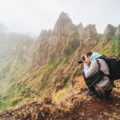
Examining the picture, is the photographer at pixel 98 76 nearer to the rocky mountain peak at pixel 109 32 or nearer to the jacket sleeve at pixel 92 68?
the jacket sleeve at pixel 92 68

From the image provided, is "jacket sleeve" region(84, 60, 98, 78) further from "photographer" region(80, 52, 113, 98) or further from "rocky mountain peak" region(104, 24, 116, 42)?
"rocky mountain peak" region(104, 24, 116, 42)

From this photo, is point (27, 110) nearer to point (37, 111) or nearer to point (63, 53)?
point (37, 111)

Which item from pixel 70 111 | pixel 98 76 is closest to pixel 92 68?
pixel 98 76

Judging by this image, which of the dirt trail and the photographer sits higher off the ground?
the photographer

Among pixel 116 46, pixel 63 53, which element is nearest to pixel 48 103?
pixel 116 46

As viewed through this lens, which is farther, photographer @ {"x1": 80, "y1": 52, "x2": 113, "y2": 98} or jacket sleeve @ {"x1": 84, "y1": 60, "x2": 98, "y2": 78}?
jacket sleeve @ {"x1": 84, "y1": 60, "x2": 98, "y2": 78}

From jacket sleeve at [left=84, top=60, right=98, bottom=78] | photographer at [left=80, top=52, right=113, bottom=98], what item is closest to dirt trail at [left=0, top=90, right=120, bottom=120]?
photographer at [left=80, top=52, right=113, bottom=98]

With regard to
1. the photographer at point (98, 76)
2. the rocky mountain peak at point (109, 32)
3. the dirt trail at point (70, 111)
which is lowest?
the dirt trail at point (70, 111)

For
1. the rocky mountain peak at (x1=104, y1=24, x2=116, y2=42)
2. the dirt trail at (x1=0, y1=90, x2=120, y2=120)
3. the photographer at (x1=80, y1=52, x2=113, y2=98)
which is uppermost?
the rocky mountain peak at (x1=104, y1=24, x2=116, y2=42)

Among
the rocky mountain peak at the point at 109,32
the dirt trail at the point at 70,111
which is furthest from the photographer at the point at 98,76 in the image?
the rocky mountain peak at the point at 109,32

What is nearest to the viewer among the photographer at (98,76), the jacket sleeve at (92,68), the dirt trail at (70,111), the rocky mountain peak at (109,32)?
the dirt trail at (70,111)

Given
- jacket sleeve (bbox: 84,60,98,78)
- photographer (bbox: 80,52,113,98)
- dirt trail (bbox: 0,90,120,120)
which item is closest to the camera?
Result: dirt trail (bbox: 0,90,120,120)

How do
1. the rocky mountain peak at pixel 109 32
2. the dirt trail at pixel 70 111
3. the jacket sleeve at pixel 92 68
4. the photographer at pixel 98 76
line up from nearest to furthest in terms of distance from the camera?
the dirt trail at pixel 70 111 < the photographer at pixel 98 76 < the jacket sleeve at pixel 92 68 < the rocky mountain peak at pixel 109 32

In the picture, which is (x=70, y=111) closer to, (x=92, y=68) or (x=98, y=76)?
(x=98, y=76)
